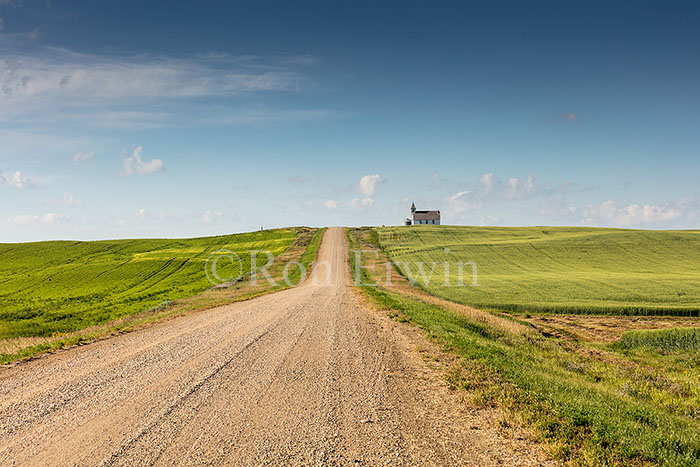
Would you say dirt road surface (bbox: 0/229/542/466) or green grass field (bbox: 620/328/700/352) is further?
green grass field (bbox: 620/328/700/352)

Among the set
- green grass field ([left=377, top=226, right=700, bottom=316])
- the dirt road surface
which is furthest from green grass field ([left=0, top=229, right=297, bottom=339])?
green grass field ([left=377, top=226, right=700, bottom=316])

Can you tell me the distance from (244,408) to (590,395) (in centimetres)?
814

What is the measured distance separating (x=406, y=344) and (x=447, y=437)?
777cm

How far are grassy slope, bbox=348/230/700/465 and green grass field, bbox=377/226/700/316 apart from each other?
18215 millimetres

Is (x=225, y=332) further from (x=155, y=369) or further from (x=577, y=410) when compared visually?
(x=577, y=410)

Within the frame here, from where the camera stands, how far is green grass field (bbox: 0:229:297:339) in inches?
1403

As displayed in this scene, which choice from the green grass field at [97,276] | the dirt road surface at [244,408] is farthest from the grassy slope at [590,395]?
the green grass field at [97,276]

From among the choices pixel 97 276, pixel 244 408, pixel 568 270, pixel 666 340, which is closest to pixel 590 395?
pixel 244 408

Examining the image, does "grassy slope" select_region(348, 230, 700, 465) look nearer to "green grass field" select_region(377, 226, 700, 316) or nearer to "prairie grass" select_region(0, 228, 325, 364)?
"prairie grass" select_region(0, 228, 325, 364)

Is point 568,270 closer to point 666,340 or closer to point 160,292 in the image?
point 666,340

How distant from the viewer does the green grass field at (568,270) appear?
1463 inches

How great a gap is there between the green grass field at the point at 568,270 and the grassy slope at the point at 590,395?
18215 millimetres

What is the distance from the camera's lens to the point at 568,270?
2320 inches

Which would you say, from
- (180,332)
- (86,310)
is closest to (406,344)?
(180,332)
